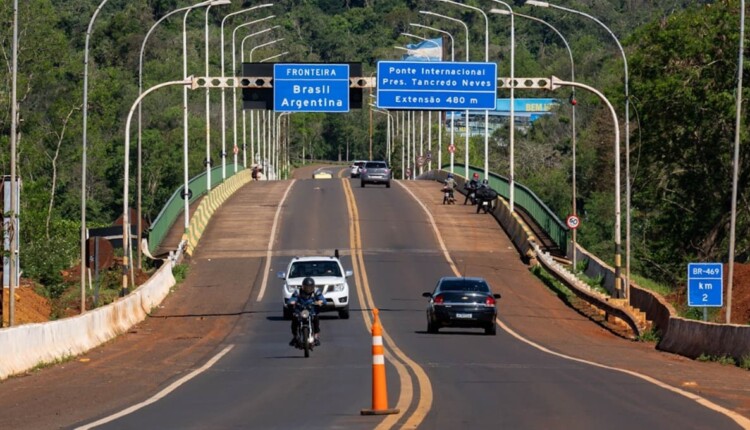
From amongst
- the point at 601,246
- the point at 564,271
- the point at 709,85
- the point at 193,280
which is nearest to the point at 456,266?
the point at 564,271

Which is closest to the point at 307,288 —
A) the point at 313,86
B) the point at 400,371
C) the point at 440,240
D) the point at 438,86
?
the point at 400,371

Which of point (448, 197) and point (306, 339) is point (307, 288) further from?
point (448, 197)

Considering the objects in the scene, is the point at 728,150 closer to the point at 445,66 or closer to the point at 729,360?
the point at 445,66

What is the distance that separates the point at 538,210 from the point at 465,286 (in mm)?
28619

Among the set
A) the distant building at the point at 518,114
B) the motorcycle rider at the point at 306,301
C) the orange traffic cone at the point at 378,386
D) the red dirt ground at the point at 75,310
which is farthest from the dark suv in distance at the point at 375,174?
the distant building at the point at 518,114

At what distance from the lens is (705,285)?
3153cm

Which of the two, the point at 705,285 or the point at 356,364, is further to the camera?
the point at 705,285

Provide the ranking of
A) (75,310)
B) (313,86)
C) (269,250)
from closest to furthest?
(75,310)
(313,86)
(269,250)

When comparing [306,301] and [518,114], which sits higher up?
[518,114]

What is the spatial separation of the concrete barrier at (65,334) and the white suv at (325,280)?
4.00m

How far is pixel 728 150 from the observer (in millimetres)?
61562

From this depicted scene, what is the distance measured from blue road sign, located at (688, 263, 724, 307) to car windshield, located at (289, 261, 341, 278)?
411 inches

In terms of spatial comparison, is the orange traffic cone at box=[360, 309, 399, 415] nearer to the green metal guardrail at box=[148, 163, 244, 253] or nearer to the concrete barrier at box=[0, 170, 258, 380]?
the concrete barrier at box=[0, 170, 258, 380]

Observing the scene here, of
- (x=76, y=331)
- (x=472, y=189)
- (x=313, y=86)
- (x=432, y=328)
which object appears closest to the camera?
(x=76, y=331)
